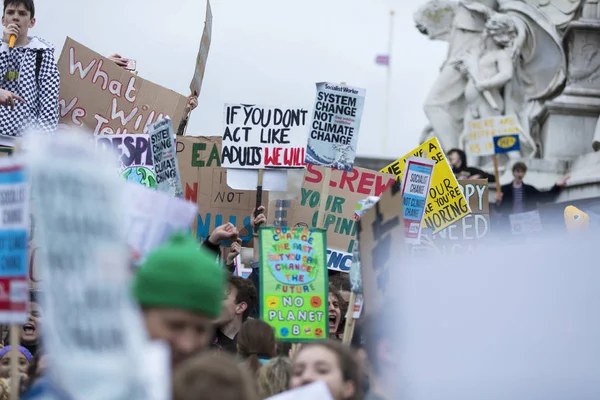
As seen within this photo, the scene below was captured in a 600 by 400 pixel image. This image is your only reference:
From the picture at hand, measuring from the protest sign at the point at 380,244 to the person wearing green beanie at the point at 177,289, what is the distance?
2.09m

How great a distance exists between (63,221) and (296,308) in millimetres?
4084

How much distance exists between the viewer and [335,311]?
7.19 meters

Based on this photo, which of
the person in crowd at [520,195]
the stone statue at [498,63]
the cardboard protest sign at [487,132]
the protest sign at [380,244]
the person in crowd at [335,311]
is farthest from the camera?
→ the stone statue at [498,63]

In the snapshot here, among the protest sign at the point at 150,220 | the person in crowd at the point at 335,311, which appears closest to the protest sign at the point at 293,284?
the person in crowd at the point at 335,311

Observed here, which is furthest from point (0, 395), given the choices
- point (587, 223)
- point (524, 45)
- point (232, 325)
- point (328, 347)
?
point (524, 45)

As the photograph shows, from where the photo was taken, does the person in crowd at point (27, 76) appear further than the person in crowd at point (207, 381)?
Yes

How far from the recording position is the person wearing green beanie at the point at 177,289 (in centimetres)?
268

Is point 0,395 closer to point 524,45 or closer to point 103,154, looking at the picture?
point 103,154

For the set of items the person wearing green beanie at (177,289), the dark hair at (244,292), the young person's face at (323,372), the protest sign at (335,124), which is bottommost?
the dark hair at (244,292)

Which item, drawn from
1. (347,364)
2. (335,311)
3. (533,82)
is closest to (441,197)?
(335,311)

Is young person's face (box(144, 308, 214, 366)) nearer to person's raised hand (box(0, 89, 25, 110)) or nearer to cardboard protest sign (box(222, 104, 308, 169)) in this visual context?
person's raised hand (box(0, 89, 25, 110))

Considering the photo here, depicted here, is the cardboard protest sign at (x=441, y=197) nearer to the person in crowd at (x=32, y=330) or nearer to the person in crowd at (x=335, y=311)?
the person in crowd at (x=335, y=311)

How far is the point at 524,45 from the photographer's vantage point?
2009 cm

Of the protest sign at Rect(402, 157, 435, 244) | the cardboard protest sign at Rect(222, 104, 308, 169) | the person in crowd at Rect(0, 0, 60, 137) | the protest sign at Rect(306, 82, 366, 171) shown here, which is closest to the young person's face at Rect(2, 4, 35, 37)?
the person in crowd at Rect(0, 0, 60, 137)
